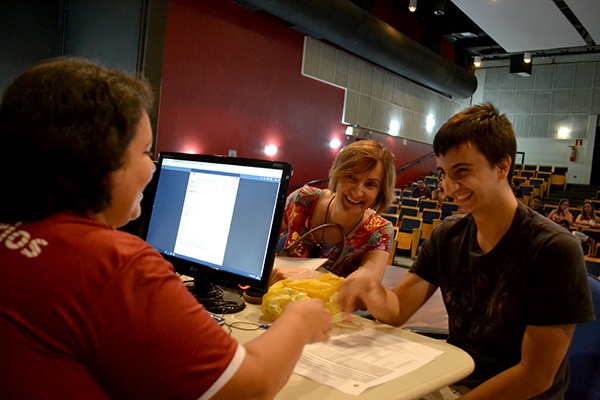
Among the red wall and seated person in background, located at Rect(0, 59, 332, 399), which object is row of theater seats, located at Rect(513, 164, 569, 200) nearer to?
the red wall

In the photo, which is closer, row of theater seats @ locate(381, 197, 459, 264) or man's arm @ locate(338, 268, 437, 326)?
man's arm @ locate(338, 268, 437, 326)

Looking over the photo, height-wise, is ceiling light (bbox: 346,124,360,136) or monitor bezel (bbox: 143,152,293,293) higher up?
ceiling light (bbox: 346,124,360,136)

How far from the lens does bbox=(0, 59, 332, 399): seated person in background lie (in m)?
0.56

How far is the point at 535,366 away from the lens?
47.4 inches

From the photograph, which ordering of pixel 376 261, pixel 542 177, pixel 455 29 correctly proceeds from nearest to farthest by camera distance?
pixel 376 261
pixel 455 29
pixel 542 177

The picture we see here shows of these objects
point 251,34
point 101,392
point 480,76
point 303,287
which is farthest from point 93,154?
point 480,76

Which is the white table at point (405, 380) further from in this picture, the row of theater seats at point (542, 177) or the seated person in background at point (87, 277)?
the row of theater seats at point (542, 177)

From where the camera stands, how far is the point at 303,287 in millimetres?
1267

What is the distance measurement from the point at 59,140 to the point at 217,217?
2.44 ft

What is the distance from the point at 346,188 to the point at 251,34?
6620 mm

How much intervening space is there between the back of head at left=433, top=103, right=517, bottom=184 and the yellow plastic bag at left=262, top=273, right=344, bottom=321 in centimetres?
52

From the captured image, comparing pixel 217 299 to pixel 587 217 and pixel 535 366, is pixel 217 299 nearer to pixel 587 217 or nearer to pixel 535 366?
pixel 535 366

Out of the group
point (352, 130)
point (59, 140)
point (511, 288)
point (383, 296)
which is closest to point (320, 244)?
point (383, 296)

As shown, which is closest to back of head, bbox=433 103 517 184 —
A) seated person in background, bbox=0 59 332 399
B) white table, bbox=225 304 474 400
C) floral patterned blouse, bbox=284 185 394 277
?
white table, bbox=225 304 474 400
